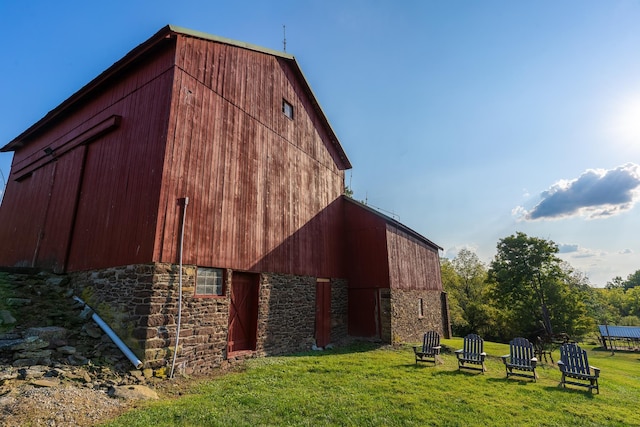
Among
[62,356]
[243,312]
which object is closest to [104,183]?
[62,356]

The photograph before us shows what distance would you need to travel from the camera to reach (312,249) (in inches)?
526

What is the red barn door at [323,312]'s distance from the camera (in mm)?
12836

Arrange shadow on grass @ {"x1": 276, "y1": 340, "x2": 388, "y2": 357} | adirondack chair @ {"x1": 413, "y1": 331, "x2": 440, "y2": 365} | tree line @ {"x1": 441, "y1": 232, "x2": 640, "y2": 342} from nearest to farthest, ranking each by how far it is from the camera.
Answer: adirondack chair @ {"x1": 413, "y1": 331, "x2": 440, "y2": 365}, shadow on grass @ {"x1": 276, "y1": 340, "x2": 388, "y2": 357}, tree line @ {"x1": 441, "y1": 232, "x2": 640, "y2": 342}

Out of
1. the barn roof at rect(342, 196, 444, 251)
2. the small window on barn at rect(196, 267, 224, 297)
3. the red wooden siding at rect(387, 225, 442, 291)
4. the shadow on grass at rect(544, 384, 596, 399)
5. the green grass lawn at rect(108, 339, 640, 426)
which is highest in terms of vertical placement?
the barn roof at rect(342, 196, 444, 251)

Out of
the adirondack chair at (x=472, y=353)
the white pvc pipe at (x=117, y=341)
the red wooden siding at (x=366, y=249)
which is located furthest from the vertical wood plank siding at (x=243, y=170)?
the adirondack chair at (x=472, y=353)

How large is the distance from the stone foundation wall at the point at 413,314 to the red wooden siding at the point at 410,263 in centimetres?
40

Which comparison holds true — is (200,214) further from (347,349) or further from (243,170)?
(347,349)

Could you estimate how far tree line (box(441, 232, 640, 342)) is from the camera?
1139 inches

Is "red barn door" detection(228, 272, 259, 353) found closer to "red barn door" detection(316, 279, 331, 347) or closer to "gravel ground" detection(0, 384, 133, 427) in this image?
"red barn door" detection(316, 279, 331, 347)

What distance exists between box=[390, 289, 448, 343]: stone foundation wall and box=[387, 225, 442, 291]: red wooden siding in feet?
1.32

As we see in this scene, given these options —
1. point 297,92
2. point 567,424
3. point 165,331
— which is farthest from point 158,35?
point 567,424

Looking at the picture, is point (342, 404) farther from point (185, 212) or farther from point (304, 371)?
point (185, 212)

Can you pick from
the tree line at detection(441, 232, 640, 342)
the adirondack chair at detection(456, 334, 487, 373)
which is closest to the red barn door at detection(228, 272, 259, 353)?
the adirondack chair at detection(456, 334, 487, 373)

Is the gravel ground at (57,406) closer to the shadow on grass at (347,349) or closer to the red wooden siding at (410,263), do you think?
the shadow on grass at (347,349)
